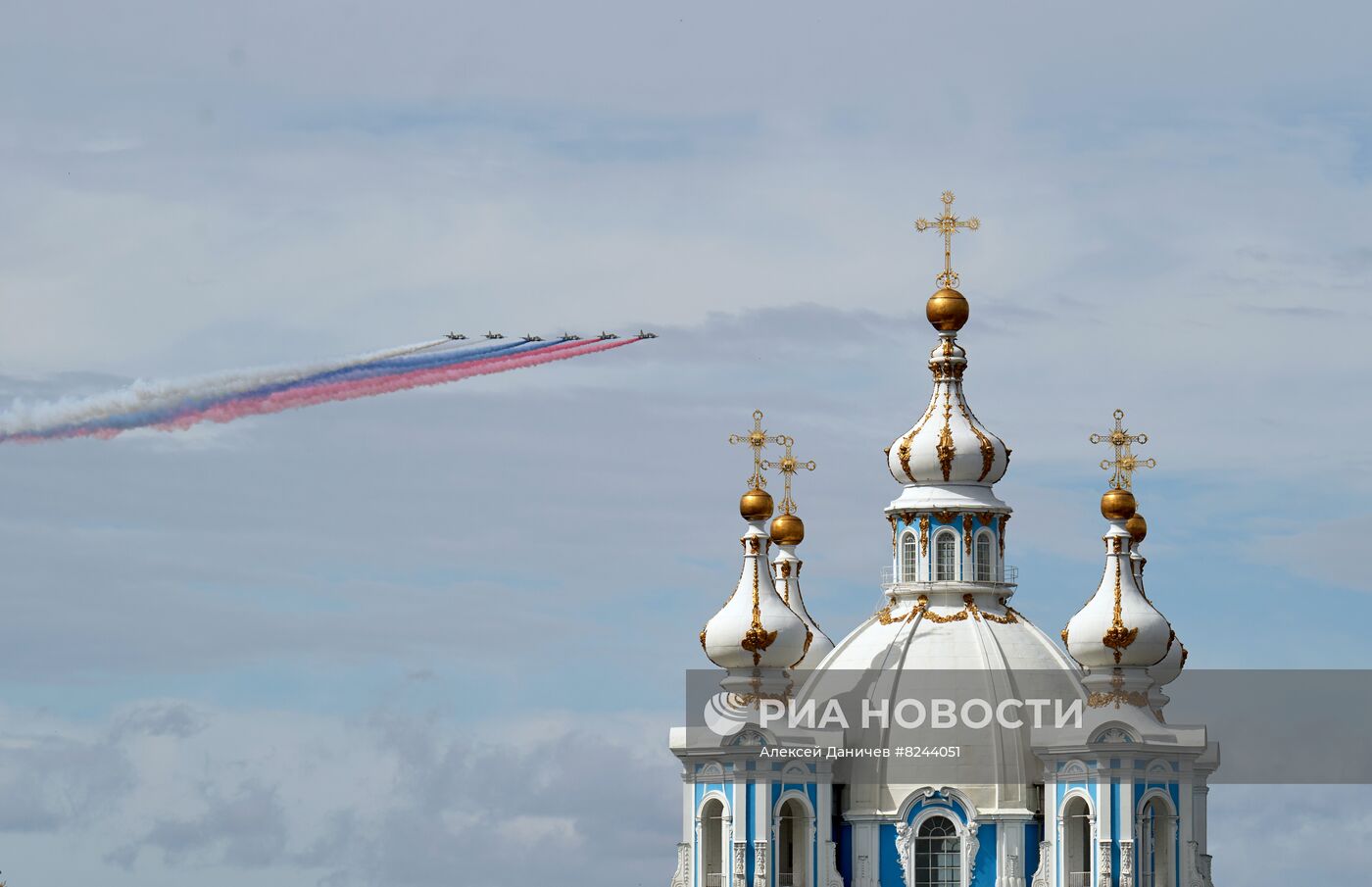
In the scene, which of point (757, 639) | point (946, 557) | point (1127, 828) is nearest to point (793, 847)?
point (757, 639)

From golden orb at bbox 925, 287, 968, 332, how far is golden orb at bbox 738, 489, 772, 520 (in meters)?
7.51

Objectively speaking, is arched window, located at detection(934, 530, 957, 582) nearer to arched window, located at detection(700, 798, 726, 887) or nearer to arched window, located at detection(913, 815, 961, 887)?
arched window, located at detection(913, 815, 961, 887)

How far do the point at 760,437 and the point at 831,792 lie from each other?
1164cm

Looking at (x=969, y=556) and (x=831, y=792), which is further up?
(x=969, y=556)

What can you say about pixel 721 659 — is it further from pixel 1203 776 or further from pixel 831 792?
pixel 1203 776

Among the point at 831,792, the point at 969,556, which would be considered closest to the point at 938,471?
the point at 969,556

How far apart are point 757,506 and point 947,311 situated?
8.36 m

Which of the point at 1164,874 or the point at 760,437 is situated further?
the point at 760,437

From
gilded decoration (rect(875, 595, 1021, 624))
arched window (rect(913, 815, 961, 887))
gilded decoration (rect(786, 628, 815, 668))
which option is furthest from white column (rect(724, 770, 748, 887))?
gilded decoration (rect(875, 595, 1021, 624))

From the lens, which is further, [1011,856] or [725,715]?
[725,715]

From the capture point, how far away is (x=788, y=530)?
127 m

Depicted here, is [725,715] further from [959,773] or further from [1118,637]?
[1118,637]

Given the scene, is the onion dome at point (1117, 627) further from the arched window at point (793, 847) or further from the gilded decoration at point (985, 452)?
the arched window at point (793, 847)

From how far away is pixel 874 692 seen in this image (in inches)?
4609
